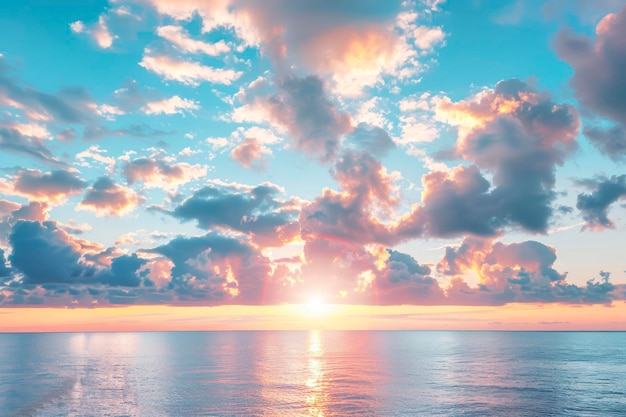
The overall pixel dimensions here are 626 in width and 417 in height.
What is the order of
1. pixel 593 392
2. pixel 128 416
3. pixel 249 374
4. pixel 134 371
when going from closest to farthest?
pixel 128 416 → pixel 593 392 → pixel 249 374 → pixel 134 371

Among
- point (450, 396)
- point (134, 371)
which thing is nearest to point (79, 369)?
point (134, 371)

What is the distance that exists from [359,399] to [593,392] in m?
59.5

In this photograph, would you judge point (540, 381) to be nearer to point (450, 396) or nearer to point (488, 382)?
point (488, 382)

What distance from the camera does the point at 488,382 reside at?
125562mm

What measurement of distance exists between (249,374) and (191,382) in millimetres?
26031

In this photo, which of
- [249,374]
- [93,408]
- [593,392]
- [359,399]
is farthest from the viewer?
[249,374]

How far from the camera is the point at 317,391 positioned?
111 metres

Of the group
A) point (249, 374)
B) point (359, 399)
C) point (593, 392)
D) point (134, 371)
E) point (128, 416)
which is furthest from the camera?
point (134, 371)

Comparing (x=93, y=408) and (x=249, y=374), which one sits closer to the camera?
(x=93, y=408)

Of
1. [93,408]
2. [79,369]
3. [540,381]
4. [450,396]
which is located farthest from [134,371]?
[540,381]

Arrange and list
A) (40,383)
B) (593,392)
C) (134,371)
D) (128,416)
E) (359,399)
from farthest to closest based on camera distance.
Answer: (134,371) → (40,383) → (593,392) → (359,399) → (128,416)

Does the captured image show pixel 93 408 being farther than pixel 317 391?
No

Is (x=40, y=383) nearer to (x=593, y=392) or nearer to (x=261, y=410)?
(x=261, y=410)

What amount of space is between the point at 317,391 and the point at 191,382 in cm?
3922
